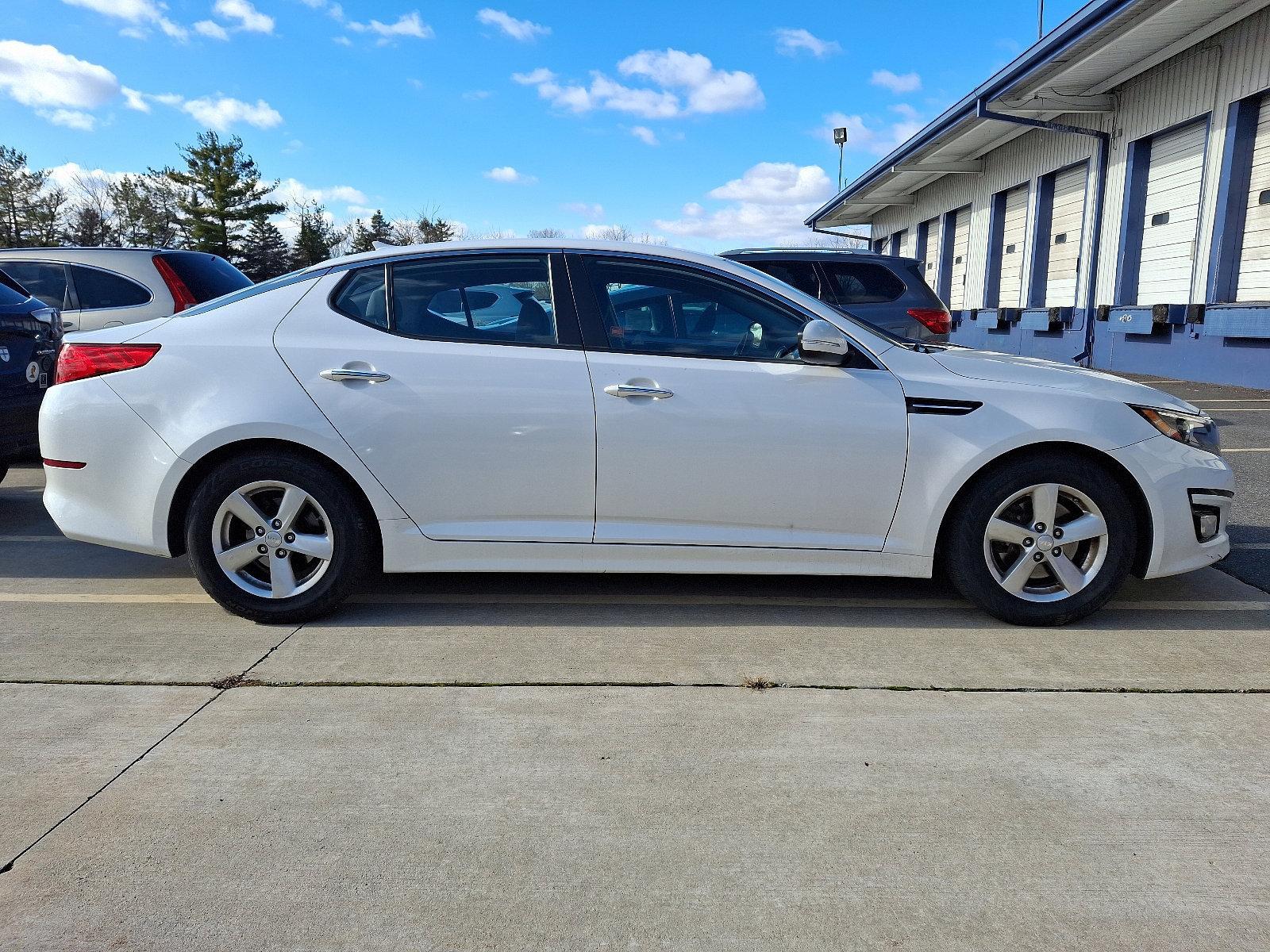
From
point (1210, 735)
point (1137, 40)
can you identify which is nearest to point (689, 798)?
point (1210, 735)

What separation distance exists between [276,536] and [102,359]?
3.38ft

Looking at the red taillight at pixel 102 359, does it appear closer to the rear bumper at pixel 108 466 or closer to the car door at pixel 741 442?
the rear bumper at pixel 108 466

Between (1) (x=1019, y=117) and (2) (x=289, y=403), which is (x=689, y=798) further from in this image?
(1) (x=1019, y=117)

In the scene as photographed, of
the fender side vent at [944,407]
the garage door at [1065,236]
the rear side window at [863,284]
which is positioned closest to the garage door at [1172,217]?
the garage door at [1065,236]

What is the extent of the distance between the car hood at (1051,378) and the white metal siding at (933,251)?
2496cm

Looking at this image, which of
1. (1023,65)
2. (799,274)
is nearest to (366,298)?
(799,274)

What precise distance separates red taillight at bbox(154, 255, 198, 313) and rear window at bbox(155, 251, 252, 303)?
0.03m

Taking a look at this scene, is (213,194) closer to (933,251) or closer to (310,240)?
(310,240)

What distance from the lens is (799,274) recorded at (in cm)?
904

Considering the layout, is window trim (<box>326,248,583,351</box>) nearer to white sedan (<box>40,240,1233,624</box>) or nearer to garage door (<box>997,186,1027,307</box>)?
white sedan (<box>40,240,1233,624</box>)

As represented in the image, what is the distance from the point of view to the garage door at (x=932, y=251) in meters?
27.9

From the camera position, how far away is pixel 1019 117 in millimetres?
18125

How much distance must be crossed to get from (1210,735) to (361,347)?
10.9 ft

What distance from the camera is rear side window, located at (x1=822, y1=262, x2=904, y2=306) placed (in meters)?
8.88
